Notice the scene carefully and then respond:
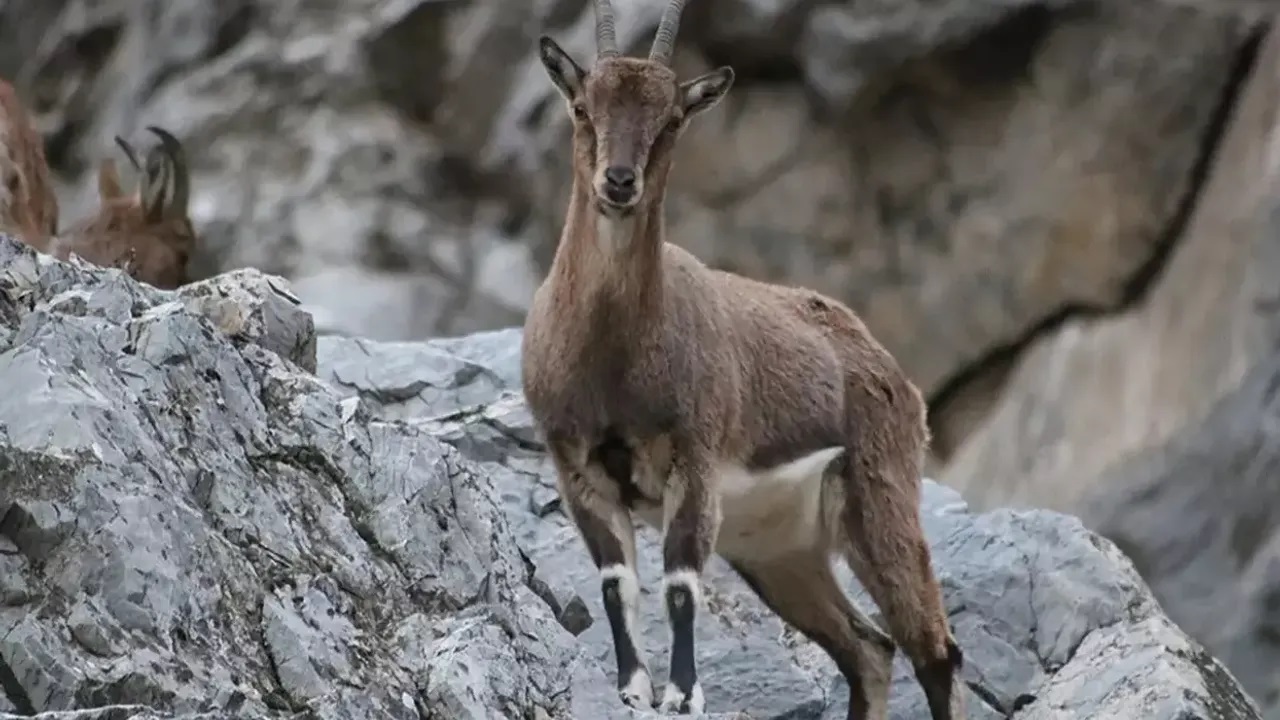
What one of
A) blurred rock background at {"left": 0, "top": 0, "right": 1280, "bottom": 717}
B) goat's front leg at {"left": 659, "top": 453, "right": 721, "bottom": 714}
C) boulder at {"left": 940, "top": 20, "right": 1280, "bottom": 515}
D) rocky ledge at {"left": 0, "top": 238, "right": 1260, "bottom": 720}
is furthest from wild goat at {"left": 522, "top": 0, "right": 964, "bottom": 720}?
boulder at {"left": 940, "top": 20, "right": 1280, "bottom": 515}

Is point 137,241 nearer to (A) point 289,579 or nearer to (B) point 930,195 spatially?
(B) point 930,195

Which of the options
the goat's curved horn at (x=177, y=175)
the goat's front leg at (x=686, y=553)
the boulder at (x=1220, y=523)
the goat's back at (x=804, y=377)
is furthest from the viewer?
the goat's curved horn at (x=177, y=175)

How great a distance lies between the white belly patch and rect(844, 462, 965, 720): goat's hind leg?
0.16m

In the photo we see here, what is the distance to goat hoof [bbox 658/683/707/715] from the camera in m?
6.45

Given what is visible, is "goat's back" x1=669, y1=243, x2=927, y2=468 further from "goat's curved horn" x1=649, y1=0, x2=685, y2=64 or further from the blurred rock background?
the blurred rock background

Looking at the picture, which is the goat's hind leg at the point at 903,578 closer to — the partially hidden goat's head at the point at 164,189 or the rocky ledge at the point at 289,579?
the rocky ledge at the point at 289,579

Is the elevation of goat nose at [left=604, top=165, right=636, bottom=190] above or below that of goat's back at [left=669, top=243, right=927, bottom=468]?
above

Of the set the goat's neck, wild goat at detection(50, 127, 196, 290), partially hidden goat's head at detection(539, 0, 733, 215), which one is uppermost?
partially hidden goat's head at detection(539, 0, 733, 215)

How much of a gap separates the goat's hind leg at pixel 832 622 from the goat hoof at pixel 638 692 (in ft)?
5.01

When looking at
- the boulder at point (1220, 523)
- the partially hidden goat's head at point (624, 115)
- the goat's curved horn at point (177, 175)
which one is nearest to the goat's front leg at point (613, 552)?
the partially hidden goat's head at point (624, 115)

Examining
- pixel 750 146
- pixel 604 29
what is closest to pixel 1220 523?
pixel 750 146

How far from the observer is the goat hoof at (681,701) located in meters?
6.45

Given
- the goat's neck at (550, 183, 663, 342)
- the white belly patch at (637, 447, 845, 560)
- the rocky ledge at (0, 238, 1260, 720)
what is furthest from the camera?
the white belly patch at (637, 447, 845, 560)

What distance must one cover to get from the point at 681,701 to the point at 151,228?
25.3 feet
